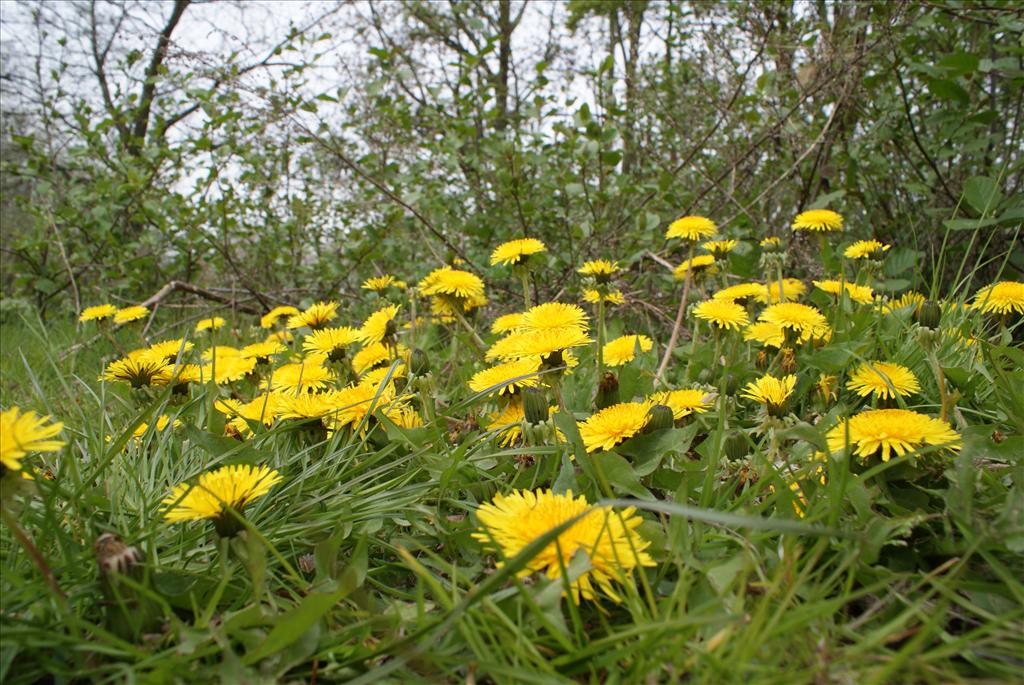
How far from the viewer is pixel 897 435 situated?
0.77 metres

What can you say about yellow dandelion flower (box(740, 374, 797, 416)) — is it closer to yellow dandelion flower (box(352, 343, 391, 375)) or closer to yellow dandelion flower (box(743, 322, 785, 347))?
yellow dandelion flower (box(743, 322, 785, 347))

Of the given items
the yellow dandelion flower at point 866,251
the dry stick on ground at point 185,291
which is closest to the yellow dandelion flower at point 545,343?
the yellow dandelion flower at point 866,251

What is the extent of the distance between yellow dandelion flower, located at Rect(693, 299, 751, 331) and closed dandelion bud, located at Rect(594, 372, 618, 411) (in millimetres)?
391

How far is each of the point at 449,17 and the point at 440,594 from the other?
4.25 m

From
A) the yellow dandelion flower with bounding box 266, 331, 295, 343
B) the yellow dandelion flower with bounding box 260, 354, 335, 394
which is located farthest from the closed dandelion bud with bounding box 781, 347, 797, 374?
the yellow dandelion flower with bounding box 266, 331, 295, 343

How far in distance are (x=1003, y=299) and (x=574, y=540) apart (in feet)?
4.02

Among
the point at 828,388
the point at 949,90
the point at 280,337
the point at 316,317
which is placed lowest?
the point at 828,388

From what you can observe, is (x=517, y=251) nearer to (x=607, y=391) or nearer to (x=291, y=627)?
(x=607, y=391)

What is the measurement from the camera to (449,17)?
4.05m

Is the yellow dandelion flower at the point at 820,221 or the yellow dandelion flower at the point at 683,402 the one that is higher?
the yellow dandelion flower at the point at 820,221

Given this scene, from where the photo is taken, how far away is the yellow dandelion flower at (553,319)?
1.18m

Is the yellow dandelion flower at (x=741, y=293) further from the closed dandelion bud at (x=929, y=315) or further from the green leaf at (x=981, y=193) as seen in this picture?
the green leaf at (x=981, y=193)

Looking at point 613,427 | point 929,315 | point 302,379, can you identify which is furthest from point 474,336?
point 929,315

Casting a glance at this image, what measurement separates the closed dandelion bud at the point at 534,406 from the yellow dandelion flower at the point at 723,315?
62cm
